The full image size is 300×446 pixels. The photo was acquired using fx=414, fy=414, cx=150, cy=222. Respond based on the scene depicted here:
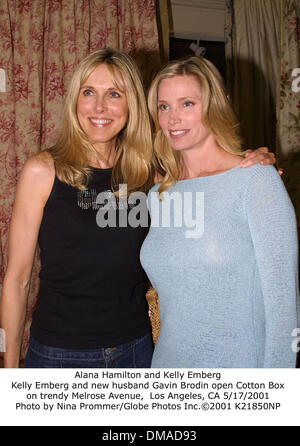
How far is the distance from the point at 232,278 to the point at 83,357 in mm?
484

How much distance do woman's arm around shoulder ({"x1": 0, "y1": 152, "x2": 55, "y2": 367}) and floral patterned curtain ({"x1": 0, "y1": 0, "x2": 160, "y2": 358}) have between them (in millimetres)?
1446

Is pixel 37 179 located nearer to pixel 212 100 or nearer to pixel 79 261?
pixel 79 261

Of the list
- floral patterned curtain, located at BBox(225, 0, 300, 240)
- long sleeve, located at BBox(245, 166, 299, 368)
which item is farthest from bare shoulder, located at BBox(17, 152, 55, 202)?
floral patterned curtain, located at BBox(225, 0, 300, 240)

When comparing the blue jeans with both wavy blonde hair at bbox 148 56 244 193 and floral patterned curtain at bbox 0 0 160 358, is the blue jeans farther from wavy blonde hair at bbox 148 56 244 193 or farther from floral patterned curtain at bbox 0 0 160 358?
floral patterned curtain at bbox 0 0 160 358

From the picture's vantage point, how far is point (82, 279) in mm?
1210

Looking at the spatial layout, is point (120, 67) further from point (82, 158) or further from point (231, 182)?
point (231, 182)

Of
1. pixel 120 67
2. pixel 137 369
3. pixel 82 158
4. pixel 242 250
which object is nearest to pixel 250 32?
pixel 120 67

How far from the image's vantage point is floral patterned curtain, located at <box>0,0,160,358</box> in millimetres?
2570

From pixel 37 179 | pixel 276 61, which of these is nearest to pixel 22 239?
pixel 37 179

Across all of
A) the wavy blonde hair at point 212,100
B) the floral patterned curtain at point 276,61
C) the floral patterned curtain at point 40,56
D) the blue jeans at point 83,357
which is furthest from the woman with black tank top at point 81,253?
the floral patterned curtain at point 276,61

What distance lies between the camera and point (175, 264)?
119 cm

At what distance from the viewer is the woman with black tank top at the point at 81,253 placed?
1204 mm

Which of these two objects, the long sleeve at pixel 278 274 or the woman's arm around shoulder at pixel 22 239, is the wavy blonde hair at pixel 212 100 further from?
the woman's arm around shoulder at pixel 22 239

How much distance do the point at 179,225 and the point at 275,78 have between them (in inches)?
87.3
